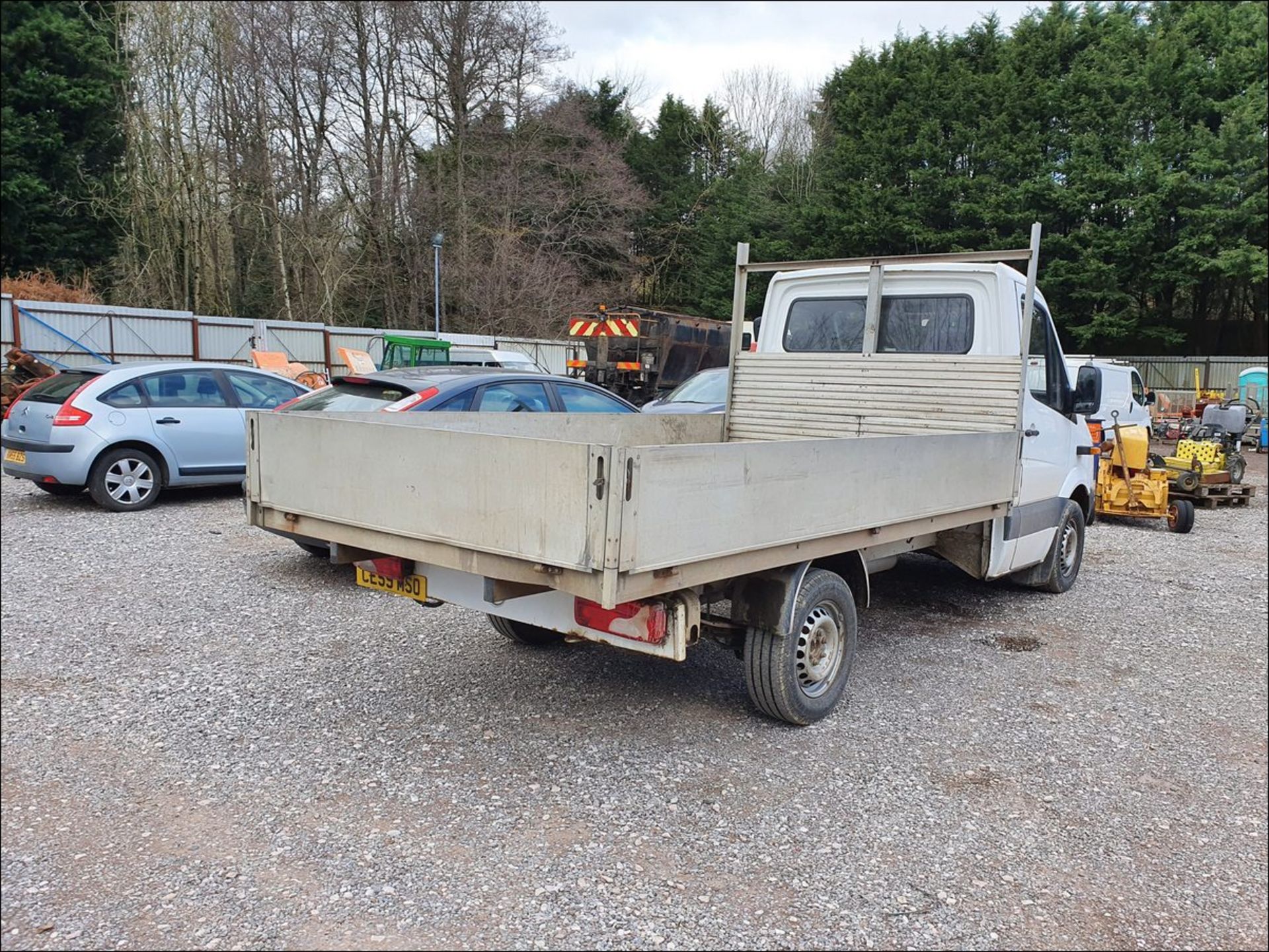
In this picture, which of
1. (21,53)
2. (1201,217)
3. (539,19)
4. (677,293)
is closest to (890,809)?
(21,53)

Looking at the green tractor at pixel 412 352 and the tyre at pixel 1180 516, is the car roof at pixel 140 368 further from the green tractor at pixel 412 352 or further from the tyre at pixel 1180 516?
the tyre at pixel 1180 516

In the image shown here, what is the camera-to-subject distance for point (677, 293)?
39219mm

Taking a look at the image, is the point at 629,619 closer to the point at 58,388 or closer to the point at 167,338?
the point at 58,388

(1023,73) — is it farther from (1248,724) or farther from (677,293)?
(1248,724)

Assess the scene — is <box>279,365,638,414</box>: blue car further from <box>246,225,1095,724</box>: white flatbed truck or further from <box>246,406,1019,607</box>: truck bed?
<box>246,406,1019,607</box>: truck bed

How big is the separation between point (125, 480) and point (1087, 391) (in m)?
8.77

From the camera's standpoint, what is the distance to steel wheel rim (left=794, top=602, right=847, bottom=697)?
412 centimetres

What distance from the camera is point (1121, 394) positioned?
15688 mm

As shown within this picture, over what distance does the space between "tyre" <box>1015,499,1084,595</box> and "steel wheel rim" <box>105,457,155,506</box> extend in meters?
8.29

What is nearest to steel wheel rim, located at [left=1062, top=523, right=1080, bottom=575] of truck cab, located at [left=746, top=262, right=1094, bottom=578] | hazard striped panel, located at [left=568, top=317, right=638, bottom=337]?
truck cab, located at [left=746, top=262, right=1094, bottom=578]

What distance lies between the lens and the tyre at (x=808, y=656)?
3.92m

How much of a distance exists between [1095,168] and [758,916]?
34260 millimetres

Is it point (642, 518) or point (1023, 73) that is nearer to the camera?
point (642, 518)

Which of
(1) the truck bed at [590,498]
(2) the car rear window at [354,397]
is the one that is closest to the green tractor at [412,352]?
(2) the car rear window at [354,397]
